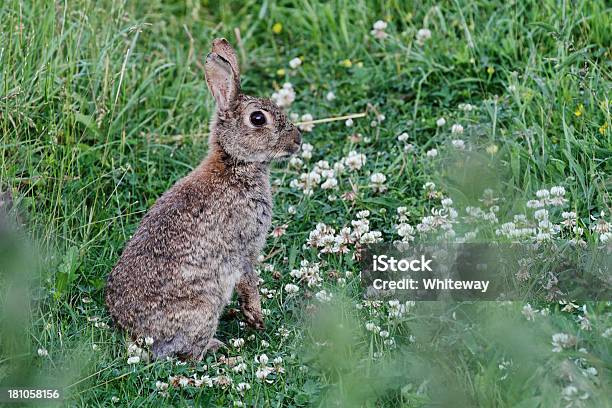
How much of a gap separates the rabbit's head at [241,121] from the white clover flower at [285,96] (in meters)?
1.94

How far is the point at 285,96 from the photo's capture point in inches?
342

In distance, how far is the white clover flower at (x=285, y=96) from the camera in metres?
8.68

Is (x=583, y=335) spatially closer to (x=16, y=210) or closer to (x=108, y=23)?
(x=16, y=210)

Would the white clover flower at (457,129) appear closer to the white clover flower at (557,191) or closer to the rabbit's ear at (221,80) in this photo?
the white clover flower at (557,191)

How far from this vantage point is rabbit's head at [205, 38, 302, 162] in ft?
21.8

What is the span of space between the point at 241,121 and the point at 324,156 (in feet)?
5.31

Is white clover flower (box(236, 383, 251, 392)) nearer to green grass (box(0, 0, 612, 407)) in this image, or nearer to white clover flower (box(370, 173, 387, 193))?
green grass (box(0, 0, 612, 407))

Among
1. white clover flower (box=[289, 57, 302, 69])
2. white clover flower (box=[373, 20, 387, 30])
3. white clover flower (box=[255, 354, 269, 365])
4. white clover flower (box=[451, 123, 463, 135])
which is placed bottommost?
white clover flower (box=[255, 354, 269, 365])

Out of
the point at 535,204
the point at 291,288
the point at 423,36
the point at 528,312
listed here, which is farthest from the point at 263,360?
the point at 423,36

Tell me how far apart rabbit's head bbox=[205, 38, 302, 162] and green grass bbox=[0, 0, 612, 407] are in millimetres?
753

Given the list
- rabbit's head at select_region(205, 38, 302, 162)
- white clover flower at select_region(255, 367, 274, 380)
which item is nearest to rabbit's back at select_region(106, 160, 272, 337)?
rabbit's head at select_region(205, 38, 302, 162)

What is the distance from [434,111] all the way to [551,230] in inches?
87.4

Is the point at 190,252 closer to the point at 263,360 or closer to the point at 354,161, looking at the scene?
the point at 263,360

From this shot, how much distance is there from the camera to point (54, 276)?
21.3ft
